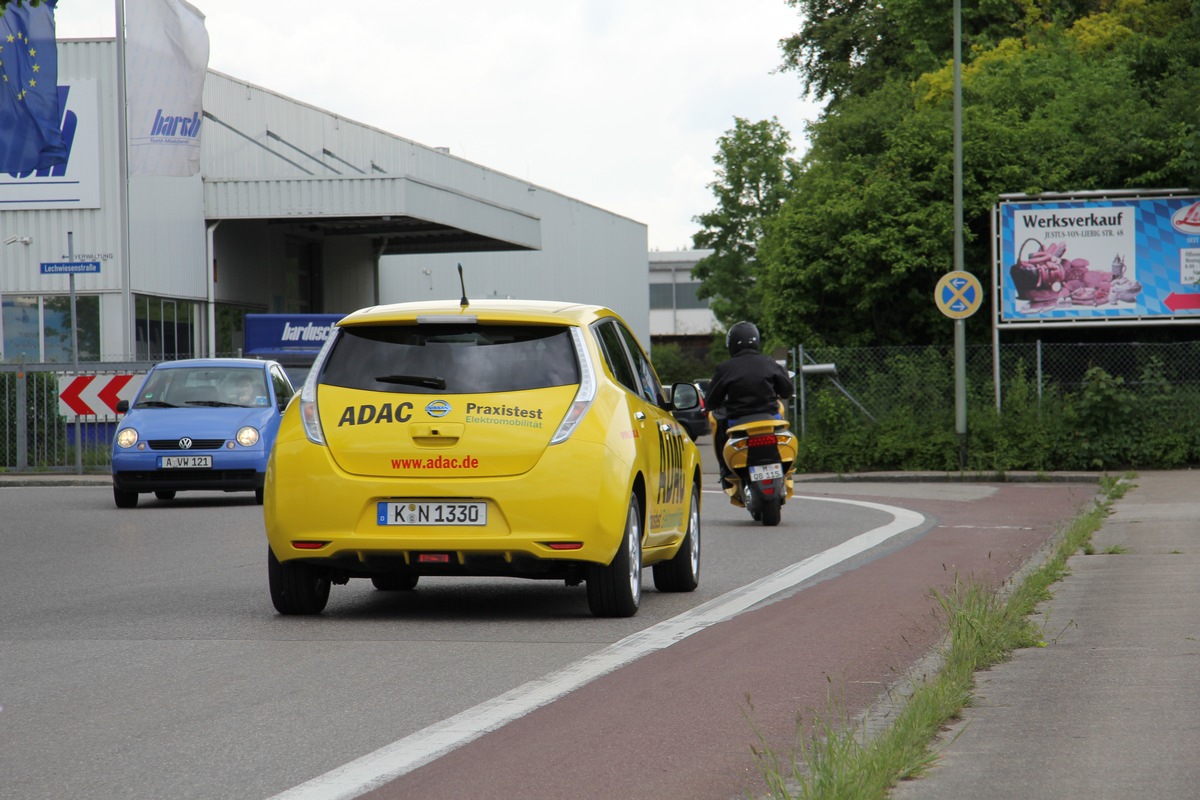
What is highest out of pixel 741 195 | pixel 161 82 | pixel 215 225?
pixel 741 195

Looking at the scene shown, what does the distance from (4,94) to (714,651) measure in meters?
17.5

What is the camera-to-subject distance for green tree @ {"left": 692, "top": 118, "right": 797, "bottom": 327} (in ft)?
274

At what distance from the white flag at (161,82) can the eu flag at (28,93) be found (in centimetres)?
624

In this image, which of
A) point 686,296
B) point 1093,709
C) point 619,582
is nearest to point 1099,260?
point 619,582

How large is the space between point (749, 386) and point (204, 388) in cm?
735

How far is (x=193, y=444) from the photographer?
19.0 metres

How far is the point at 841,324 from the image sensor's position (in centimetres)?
3272

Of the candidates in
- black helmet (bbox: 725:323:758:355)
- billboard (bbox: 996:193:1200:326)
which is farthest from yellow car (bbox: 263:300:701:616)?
billboard (bbox: 996:193:1200:326)

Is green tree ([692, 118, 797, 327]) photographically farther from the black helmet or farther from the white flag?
the black helmet

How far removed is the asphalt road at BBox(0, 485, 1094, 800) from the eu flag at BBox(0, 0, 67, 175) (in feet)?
33.3

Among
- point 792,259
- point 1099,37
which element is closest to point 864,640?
point 792,259

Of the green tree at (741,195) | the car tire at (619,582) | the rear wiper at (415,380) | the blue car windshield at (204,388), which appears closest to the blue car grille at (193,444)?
the blue car windshield at (204,388)

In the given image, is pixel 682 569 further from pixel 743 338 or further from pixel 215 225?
pixel 215 225

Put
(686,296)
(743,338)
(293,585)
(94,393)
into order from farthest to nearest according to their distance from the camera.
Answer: (686,296) → (94,393) → (743,338) → (293,585)
